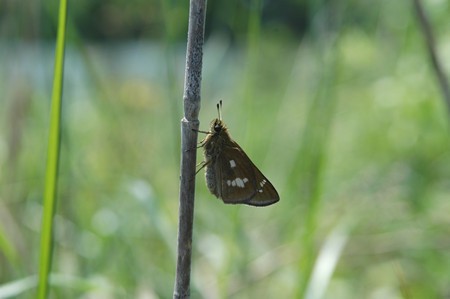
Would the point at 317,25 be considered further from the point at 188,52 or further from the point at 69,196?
the point at 188,52

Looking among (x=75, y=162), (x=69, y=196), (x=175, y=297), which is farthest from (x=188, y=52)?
(x=75, y=162)

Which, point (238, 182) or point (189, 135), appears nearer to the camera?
point (189, 135)

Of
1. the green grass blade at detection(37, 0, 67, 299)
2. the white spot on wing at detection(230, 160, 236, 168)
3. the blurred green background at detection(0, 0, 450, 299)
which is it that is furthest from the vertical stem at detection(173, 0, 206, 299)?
the blurred green background at detection(0, 0, 450, 299)

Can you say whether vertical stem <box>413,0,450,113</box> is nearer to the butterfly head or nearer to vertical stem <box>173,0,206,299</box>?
the butterfly head

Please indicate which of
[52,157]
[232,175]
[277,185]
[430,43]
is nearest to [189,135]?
[52,157]

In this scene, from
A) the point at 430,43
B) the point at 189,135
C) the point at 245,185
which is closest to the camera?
the point at 189,135

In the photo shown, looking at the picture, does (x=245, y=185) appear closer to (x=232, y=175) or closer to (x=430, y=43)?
(x=232, y=175)

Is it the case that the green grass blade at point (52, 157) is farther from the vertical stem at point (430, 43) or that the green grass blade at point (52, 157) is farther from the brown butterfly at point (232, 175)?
the vertical stem at point (430, 43)
